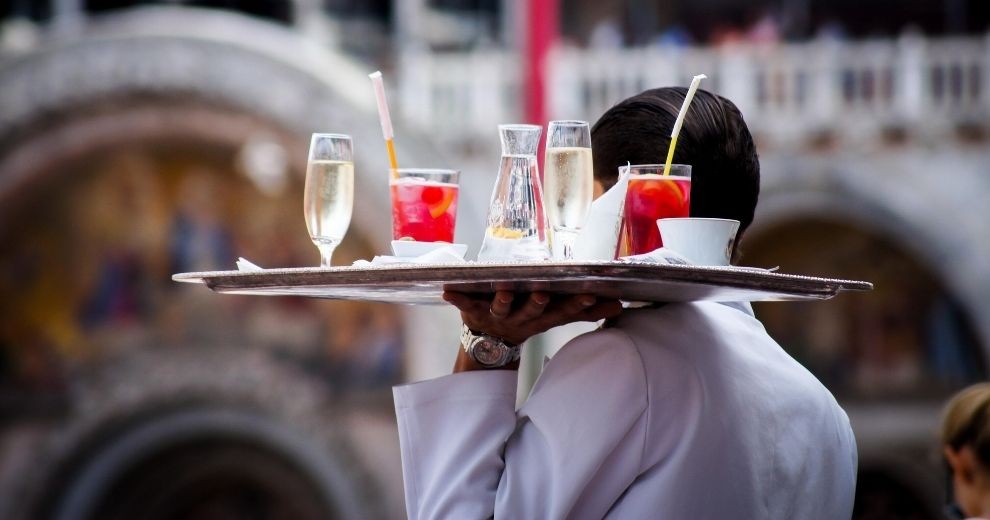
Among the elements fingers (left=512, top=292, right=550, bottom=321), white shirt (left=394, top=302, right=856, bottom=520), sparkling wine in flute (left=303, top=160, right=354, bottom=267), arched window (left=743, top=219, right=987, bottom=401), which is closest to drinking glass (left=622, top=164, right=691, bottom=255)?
white shirt (left=394, top=302, right=856, bottom=520)

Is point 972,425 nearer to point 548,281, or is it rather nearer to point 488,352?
point 488,352

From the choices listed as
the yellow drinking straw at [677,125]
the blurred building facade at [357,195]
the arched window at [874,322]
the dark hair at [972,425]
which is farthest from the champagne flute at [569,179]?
the arched window at [874,322]

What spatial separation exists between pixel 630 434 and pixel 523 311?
0.21 meters

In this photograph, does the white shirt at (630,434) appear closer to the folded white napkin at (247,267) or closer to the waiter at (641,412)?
the waiter at (641,412)

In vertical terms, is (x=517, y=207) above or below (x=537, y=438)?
above

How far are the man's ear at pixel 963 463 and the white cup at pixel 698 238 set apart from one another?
125 cm

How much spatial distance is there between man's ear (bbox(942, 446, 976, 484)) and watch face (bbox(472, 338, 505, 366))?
4.57ft

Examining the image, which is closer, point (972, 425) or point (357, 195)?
point (972, 425)

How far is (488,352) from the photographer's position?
72.0 inches

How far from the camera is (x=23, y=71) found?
430 inches

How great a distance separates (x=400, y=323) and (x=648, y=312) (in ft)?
33.5

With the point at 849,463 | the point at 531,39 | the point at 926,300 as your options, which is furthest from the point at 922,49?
the point at 849,463

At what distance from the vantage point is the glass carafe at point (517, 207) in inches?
72.9

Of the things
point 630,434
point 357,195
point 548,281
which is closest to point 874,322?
point 357,195
